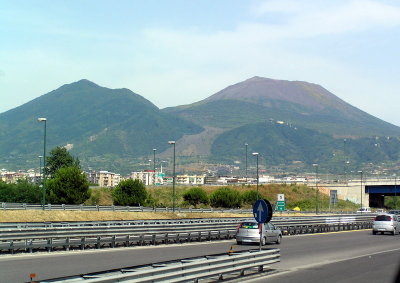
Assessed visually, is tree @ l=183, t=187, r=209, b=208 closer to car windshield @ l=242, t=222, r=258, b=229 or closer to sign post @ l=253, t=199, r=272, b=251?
car windshield @ l=242, t=222, r=258, b=229

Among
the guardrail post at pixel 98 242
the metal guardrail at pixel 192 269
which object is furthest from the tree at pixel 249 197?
the metal guardrail at pixel 192 269

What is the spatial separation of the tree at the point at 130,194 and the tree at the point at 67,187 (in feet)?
23.7

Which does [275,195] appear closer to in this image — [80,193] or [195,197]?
[195,197]

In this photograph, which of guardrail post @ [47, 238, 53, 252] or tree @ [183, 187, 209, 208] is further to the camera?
tree @ [183, 187, 209, 208]

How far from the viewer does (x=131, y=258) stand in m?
25.8

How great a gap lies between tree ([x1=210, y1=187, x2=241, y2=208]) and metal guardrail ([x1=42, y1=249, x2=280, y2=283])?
84.3 m

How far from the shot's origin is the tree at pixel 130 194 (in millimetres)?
91688

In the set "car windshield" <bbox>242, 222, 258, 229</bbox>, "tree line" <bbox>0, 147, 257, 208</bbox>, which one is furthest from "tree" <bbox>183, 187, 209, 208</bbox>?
"car windshield" <bbox>242, 222, 258, 229</bbox>

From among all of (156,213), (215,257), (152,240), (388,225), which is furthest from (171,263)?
(156,213)

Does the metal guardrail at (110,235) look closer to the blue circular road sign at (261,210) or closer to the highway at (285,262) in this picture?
the highway at (285,262)

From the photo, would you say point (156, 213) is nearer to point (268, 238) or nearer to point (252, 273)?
point (268, 238)

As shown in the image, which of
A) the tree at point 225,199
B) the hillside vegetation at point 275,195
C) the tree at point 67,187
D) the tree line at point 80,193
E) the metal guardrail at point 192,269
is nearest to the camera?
the metal guardrail at point 192,269

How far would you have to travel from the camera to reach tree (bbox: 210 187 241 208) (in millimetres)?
106562

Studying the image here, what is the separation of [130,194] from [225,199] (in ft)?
65.1
